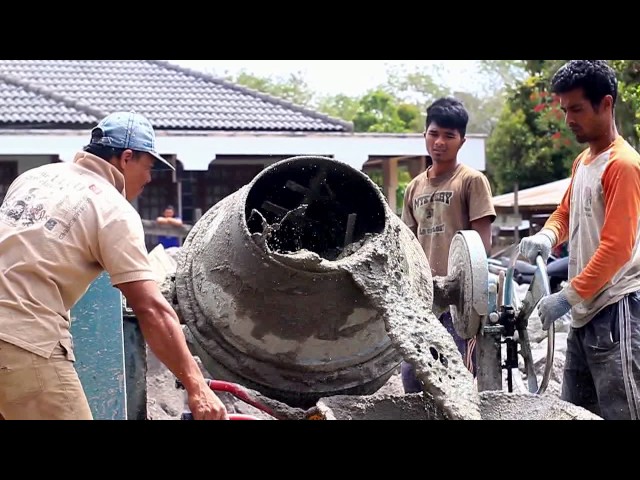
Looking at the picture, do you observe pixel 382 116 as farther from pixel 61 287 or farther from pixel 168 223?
pixel 61 287

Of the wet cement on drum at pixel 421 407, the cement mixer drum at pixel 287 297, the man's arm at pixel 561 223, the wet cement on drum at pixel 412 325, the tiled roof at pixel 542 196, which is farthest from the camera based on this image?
the tiled roof at pixel 542 196

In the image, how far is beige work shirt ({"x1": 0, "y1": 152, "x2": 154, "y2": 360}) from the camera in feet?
9.32

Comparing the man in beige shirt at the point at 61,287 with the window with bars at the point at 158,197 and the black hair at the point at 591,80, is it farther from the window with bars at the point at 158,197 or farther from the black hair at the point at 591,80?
the window with bars at the point at 158,197

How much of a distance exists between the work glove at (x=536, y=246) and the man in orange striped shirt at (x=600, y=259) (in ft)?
0.36

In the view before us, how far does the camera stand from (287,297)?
3.51 m

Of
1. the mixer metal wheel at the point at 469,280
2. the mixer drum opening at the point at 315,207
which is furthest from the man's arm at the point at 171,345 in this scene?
the mixer metal wheel at the point at 469,280

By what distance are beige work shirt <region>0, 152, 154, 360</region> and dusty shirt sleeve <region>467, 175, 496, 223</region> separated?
77.1 inches

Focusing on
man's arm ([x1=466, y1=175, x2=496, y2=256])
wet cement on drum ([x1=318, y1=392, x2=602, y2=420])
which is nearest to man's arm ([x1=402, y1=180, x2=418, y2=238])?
man's arm ([x1=466, y1=175, x2=496, y2=256])

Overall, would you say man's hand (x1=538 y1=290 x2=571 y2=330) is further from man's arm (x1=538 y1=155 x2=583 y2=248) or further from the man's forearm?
the man's forearm

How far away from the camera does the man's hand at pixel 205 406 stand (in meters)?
2.71

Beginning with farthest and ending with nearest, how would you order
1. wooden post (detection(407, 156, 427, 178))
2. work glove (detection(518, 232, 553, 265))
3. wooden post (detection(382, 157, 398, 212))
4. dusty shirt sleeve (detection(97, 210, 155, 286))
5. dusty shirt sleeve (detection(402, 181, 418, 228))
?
wooden post (detection(382, 157, 398, 212)), wooden post (detection(407, 156, 427, 178)), dusty shirt sleeve (detection(402, 181, 418, 228)), work glove (detection(518, 232, 553, 265)), dusty shirt sleeve (detection(97, 210, 155, 286))

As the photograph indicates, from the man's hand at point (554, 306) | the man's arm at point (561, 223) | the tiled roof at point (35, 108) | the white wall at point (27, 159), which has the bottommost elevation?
the white wall at point (27, 159)

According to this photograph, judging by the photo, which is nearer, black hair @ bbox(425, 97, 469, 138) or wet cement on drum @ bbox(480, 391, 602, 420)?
Answer: wet cement on drum @ bbox(480, 391, 602, 420)

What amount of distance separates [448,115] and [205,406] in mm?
2295
